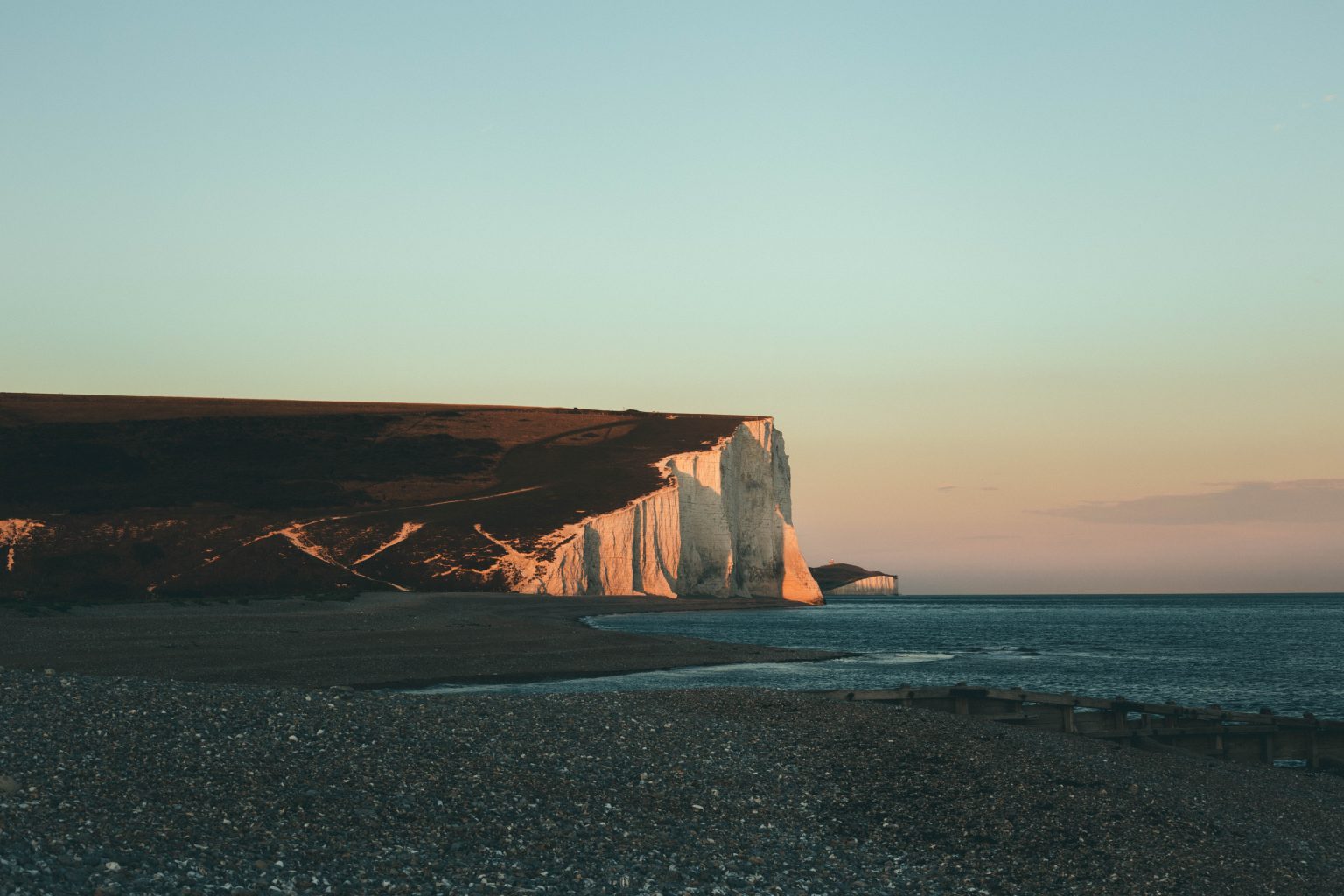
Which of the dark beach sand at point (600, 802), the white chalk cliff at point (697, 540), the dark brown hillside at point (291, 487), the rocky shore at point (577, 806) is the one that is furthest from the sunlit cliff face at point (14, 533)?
the dark beach sand at point (600, 802)

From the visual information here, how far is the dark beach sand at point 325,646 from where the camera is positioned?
33.5 metres

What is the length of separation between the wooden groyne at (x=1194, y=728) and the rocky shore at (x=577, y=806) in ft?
9.55

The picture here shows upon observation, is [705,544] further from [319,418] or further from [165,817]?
A: [165,817]

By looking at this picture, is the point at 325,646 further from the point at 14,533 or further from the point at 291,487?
the point at 291,487

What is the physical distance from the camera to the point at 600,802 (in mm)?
14648

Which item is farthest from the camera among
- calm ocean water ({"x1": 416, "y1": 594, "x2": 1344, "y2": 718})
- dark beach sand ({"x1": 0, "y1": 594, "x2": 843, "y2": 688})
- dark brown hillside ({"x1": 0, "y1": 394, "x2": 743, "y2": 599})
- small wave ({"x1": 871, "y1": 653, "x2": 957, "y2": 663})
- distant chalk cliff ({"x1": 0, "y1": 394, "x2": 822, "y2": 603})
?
distant chalk cliff ({"x1": 0, "y1": 394, "x2": 822, "y2": 603})

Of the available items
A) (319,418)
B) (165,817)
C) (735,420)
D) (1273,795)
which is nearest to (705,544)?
(735,420)

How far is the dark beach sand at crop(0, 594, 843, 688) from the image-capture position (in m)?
33.5

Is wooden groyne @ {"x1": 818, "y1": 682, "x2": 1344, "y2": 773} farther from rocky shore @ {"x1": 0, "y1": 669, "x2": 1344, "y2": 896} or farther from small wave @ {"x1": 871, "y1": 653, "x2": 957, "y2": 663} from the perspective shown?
small wave @ {"x1": 871, "y1": 653, "x2": 957, "y2": 663}

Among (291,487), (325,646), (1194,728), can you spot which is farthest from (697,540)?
(1194,728)

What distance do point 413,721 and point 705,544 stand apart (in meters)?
96.3

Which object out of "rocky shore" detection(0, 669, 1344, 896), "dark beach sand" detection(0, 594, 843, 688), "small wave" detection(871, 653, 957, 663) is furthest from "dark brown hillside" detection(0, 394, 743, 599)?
"rocky shore" detection(0, 669, 1344, 896)

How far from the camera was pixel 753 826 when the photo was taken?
14.3m

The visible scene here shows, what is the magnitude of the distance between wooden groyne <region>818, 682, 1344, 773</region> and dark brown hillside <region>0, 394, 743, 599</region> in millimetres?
71207
